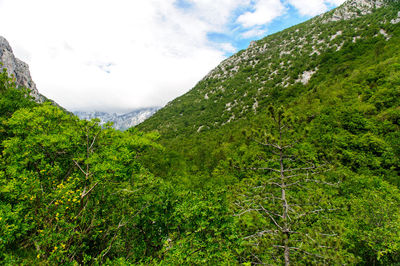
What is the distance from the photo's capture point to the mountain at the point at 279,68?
76.4 metres

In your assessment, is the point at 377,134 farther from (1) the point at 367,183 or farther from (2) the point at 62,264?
(2) the point at 62,264

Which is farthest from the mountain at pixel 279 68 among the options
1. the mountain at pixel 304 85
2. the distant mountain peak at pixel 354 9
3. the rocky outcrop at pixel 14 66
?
the rocky outcrop at pixel 14 66

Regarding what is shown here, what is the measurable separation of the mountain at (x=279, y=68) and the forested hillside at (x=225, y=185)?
361cm

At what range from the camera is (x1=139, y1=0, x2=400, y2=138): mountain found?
251 ft

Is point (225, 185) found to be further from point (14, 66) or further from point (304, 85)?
point (14, 66)

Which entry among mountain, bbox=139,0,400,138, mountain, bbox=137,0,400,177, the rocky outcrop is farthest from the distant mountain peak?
the rocky outcrop

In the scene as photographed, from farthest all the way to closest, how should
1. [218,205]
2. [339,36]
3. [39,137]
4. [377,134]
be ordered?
[339,36] < [377,134] < [39,137] < [218,205]

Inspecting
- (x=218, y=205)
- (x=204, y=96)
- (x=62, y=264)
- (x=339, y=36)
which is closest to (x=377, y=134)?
(x=218, y=205)

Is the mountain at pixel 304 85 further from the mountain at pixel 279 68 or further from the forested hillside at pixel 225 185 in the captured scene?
the forested hillside at pixel 225 185

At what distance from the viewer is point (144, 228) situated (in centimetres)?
1084

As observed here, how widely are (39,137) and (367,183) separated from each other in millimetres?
30690

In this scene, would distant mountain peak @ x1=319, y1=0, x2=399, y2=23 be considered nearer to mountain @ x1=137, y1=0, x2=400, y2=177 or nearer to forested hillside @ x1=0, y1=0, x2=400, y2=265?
mountain @ x1=137, y1=0, x2=400, y2=177

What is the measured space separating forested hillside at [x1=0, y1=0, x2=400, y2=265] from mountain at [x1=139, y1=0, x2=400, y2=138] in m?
3.61

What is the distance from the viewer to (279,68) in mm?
96812
